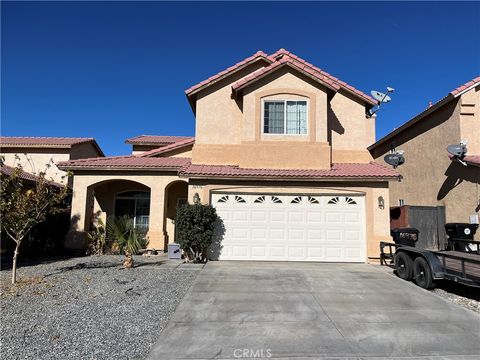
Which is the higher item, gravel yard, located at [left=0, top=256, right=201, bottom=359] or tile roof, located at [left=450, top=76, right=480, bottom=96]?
tile roof, located at [left=450, top=76, right=480, bottom=96]

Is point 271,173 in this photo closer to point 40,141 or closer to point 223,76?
point 223,76

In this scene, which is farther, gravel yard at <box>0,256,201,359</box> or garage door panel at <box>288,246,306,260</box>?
garage door panel at <box>288,246,306,260</box>

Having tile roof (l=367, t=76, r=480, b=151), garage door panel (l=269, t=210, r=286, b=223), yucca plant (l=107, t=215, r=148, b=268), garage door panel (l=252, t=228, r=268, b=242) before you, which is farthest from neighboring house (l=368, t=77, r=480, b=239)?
yucca plant (l=107, t=215, r=148, b=268)

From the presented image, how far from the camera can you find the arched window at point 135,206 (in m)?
16.7

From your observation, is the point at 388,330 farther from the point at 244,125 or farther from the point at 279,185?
the point at 244,125

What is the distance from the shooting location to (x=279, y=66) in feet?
45.5

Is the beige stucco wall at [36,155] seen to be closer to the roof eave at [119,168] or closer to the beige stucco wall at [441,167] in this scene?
the roof eave at [119,168]

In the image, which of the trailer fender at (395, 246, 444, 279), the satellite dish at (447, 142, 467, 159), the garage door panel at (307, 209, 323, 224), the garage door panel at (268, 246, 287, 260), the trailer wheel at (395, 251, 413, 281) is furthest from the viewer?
the satellite dish at (447, 142, 467, 159)

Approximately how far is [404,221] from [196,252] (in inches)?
352

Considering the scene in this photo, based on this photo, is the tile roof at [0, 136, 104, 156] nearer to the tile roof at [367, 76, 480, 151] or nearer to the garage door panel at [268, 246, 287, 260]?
the garage door panel at [268, 246, 287, 260]

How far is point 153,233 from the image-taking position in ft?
48.5

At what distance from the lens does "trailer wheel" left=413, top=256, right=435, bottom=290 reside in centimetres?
861

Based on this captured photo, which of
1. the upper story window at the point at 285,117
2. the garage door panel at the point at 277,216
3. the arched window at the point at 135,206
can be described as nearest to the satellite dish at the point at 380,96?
the upper story window at the point at 285,117

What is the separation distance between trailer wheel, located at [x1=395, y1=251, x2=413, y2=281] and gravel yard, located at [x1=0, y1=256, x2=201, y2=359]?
585 centimetres
